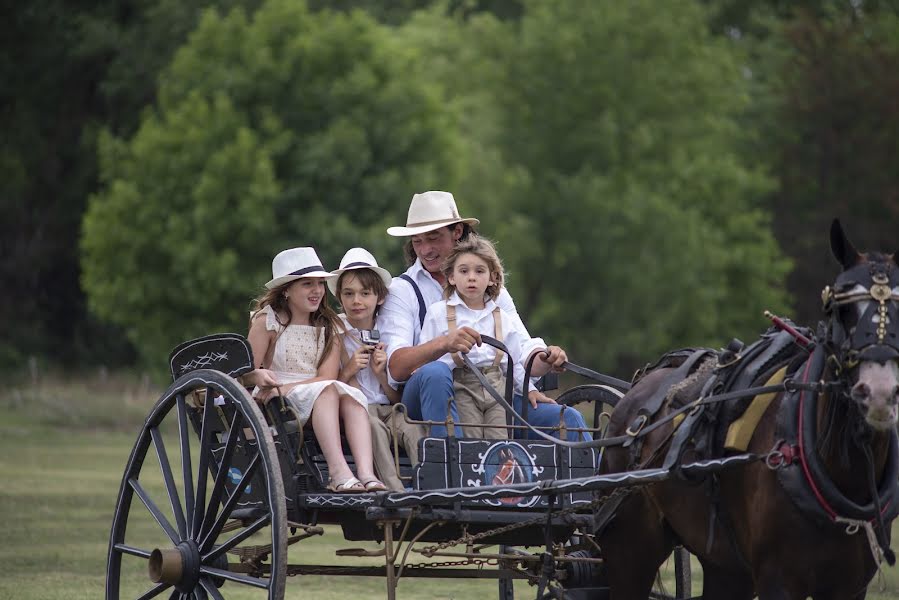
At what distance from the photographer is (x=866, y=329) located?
484 cm

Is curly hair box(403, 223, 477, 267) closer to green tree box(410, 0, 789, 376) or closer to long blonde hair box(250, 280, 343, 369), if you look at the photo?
long blonde hair box(250, 280, 343, 369)

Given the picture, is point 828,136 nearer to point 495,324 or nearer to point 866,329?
point 495,324

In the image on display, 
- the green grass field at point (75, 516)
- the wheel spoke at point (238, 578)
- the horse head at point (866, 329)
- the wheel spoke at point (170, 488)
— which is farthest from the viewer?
the green grass field at point (75, 516)

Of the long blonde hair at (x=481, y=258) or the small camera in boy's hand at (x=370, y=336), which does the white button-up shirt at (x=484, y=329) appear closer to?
the long blonde hair at (x=481, y=258)

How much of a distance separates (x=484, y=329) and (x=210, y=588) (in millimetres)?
1677

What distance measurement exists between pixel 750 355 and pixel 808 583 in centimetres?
97

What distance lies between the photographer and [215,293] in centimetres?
2839

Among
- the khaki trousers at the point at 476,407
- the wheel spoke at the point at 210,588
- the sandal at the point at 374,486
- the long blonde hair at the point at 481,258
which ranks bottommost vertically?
the wheel spoke at the point at 210,588

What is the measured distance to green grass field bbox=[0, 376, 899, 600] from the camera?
32.4 feet

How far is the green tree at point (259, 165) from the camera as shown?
2825cm

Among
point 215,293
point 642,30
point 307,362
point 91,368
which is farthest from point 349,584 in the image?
point 91,368

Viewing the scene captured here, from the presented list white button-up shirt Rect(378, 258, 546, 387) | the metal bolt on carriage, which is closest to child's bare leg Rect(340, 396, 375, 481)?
the metal bolt on carriage

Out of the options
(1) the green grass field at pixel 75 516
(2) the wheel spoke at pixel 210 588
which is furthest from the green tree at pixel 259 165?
(2) the wheel spoke at pixel 210 588

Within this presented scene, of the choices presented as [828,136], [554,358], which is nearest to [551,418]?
[554,358]
